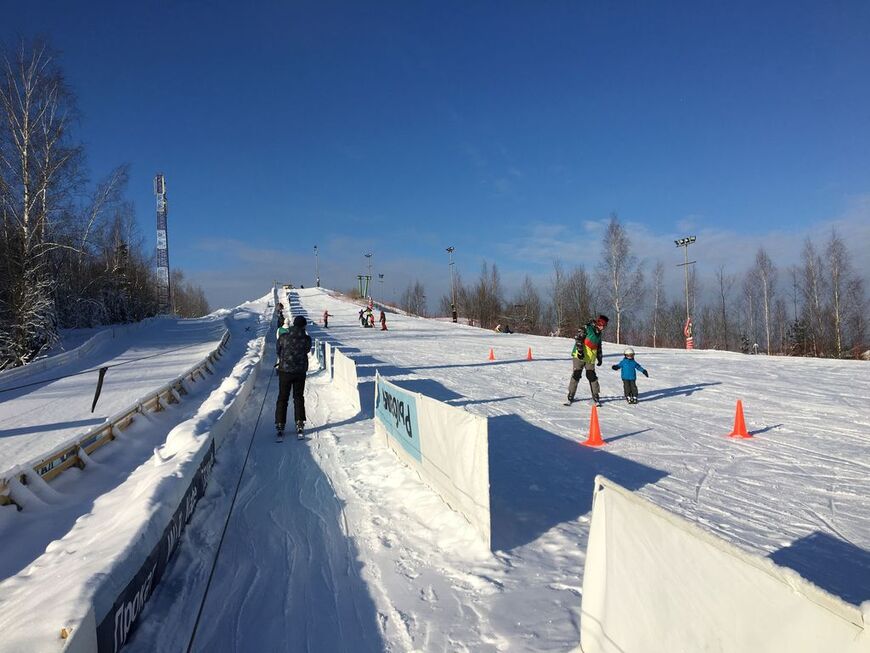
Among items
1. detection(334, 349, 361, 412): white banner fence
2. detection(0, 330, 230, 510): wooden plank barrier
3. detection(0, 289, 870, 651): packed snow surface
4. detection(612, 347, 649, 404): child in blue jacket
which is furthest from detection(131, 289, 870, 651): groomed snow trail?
detection(0, 330, 230, 510): wooden plank barrier

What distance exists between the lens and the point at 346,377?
13367 millimetres

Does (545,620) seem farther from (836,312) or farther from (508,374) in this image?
(836,312)

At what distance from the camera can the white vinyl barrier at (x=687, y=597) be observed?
1.58 metres

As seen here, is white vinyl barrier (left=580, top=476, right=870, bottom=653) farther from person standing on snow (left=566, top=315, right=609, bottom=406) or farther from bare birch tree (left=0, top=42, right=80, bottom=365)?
bare birch tree (left=0, top=42, right=80, bottom=365)

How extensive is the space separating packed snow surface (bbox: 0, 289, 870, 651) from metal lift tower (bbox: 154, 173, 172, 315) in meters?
57.5

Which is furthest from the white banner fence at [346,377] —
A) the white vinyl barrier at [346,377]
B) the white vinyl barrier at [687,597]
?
the white vinyl barrier at [687,597]

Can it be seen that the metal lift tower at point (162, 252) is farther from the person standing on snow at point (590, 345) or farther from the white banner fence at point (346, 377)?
the person standing on snow at point (590, 345)

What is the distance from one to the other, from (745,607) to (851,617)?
0.40m

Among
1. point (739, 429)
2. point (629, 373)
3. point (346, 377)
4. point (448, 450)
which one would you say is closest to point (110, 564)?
point (448, 450)

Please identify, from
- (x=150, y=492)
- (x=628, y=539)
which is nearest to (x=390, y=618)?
(x=628, y=539)

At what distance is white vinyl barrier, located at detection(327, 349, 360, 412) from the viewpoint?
1225cm

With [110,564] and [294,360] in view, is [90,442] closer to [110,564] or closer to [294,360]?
[294,360]

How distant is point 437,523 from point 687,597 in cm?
321

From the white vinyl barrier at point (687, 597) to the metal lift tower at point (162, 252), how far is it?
6339 cm
